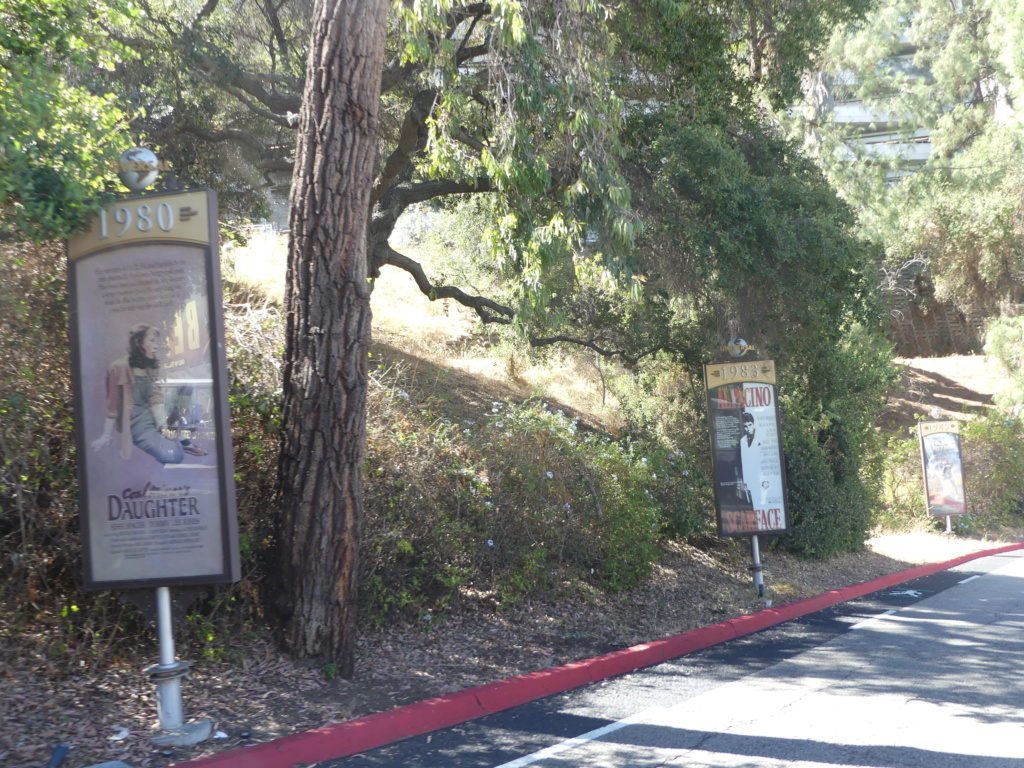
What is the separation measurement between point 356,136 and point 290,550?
3.27 m

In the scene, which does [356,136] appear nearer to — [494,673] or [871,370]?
[494,673]

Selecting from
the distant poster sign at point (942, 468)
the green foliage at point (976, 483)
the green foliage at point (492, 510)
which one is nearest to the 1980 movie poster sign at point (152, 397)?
the green foliage at point (492, 510)

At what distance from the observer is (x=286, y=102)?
1330cm

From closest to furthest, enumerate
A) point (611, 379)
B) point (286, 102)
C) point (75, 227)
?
point (75, 227) < point (286, 102) < point (611, 379)

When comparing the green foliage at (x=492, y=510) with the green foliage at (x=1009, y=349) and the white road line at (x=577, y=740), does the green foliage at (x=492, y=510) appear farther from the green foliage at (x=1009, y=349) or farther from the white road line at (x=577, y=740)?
the green foliage at (x=1009, y=349)

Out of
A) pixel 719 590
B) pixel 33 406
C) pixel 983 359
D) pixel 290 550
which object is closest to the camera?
pixel 33 406

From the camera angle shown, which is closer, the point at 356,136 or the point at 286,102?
the point at 356,136

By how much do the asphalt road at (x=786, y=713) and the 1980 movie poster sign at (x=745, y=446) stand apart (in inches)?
72.5

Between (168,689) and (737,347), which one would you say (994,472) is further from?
(168,689)

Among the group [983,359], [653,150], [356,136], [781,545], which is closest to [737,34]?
[653,150]

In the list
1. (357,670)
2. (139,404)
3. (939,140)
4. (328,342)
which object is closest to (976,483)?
(939,140)

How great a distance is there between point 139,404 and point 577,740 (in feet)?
12.1

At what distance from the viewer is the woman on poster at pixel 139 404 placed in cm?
565

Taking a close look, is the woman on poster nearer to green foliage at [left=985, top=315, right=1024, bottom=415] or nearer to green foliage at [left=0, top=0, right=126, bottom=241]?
green foliage at [left=0, top=0, right=126, bottom=241]
